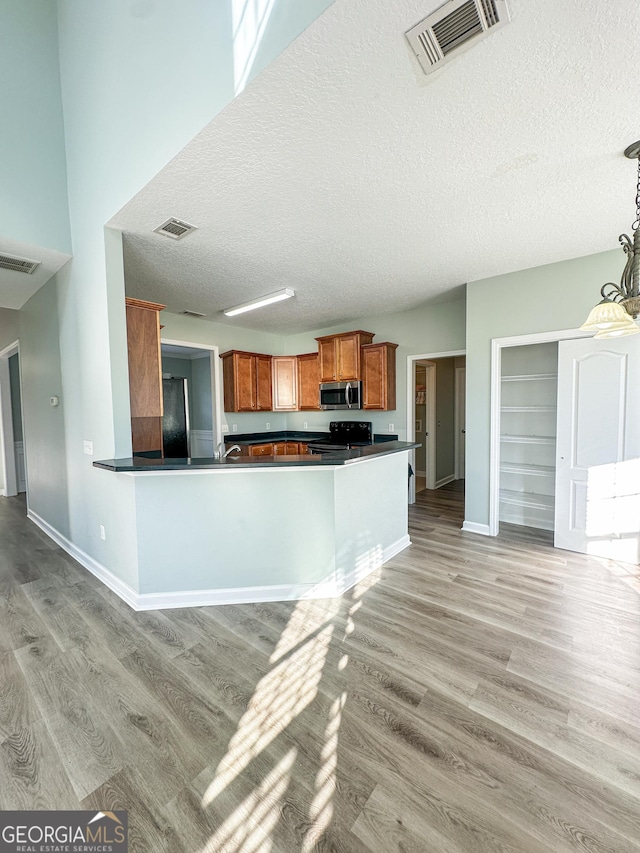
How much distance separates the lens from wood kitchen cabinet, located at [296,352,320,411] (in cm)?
604

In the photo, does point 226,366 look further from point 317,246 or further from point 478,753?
point 478,753

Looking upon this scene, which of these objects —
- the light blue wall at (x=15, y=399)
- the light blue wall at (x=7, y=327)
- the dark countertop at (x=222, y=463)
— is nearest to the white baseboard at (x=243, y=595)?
the dark countertop at (x=222, y=463)

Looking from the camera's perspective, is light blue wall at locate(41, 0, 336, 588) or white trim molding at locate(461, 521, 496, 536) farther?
white trim molding at locate(461, 521, 496, 536)

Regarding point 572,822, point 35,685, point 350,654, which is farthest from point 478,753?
point 35,685

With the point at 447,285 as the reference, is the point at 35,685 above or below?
below

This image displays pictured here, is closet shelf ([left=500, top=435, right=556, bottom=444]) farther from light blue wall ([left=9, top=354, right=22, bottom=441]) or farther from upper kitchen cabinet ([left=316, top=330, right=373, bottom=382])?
light blue wall ([left=9, top=354, right=22, bottom=441])

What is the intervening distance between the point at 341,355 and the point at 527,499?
10.3 feet

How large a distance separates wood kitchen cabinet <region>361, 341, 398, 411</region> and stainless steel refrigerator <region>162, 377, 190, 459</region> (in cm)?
319

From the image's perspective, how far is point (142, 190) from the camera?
2.15m

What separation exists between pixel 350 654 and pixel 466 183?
285 centimetres

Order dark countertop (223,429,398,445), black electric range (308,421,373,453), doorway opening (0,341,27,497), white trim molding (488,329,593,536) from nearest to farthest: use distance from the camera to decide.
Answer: white trim molding (488,329,593,536)
black electric range (308,421,373,453)
dark countertop (223,429,398,445)
doorway opening (0,341,27,497)

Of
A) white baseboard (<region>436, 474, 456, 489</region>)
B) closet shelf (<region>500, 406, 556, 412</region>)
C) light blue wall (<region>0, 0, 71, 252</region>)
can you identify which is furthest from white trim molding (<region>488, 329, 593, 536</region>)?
light blue wall (<region>0, 0, 71, 252</region>)

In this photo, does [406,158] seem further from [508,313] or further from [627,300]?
[508,313]

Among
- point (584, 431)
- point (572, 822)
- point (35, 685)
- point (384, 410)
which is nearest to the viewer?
point (572, 822)
